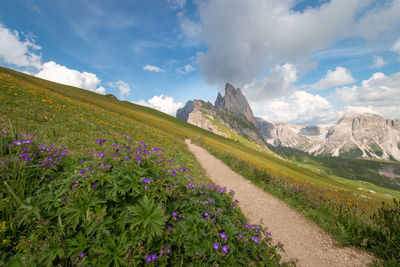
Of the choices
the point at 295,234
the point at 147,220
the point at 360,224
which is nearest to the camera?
the point at 147,220

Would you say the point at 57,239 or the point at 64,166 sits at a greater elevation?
the point at 64,166

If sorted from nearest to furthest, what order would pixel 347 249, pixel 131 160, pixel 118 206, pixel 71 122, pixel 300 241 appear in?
pixel 118 206 < pixel 131 160 < pixel 347 249 < pixel 300 241 < pixel 71 122

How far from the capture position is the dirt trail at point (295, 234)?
511 centimetres

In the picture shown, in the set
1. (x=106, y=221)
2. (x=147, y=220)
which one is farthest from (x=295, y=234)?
(x=106, y=221)

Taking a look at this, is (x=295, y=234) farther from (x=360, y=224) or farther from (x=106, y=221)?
(x=106, y=221)

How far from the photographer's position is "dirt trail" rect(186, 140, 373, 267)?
16.8ft

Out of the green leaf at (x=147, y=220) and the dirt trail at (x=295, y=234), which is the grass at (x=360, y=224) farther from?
the green leaf at (x=147, y=220)

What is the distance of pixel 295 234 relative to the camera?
630 centimetres

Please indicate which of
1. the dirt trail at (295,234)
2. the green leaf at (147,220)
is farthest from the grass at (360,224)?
the green leaf at (147,220)

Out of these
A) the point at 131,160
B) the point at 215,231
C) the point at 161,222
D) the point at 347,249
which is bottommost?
the point at 347,249

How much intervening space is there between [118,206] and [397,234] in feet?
28.4

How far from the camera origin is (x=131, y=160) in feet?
11.7

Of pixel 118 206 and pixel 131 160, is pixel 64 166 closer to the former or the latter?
pixel 131 160

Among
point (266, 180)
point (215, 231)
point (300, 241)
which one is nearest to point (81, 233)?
point (215, 231)
